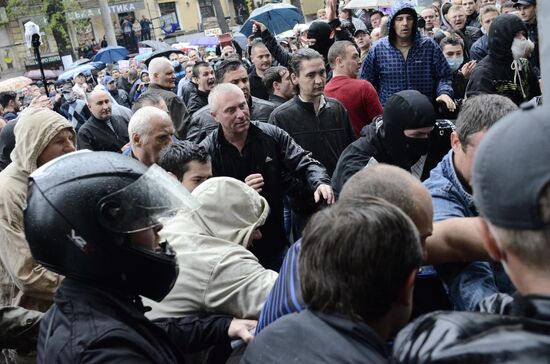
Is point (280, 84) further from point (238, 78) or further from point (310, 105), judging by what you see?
point (310, 105)

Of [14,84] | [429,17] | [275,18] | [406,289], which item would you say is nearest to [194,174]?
[406,289]

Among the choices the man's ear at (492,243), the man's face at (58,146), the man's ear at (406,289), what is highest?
the man's face at (58,146)

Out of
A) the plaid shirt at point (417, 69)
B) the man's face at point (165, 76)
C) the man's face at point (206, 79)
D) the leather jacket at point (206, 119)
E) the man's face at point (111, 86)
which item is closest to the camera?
the leather jacket at point (206, 119)

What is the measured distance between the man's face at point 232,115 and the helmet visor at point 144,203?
2117mm

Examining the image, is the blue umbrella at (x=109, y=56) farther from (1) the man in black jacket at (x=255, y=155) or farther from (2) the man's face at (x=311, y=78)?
(1) the man in black jacket at (x=255, y=155)

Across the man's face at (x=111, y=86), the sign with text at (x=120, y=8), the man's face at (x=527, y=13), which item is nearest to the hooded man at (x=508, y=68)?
the man's face at (x=527, y=13)

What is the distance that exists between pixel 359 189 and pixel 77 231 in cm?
85

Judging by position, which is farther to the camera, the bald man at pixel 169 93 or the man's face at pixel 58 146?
the bald man at pixel 169 93

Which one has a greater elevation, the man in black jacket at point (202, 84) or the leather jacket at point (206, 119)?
the man in black jacket at point (202, 84)

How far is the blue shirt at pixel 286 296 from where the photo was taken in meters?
1.71

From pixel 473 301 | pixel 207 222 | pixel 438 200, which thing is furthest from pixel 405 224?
pixel 207 222

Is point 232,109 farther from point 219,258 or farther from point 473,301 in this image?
point 473,301

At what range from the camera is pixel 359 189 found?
1.92 m

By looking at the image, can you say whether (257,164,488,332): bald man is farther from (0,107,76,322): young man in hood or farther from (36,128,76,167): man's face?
(36,128,76,167): man's face
